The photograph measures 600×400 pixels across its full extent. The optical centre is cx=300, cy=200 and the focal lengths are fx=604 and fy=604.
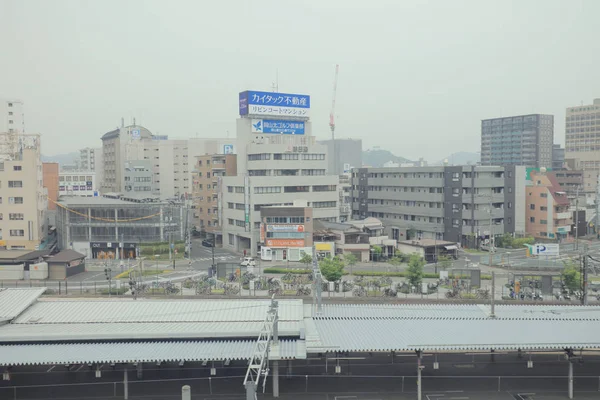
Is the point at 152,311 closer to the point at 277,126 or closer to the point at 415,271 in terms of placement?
the point at 415,271

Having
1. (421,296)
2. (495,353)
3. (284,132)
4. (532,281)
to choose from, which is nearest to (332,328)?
(495,353)

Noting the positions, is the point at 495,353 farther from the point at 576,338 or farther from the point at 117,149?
the point at 117,149

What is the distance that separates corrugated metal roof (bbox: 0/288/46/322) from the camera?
22.1m

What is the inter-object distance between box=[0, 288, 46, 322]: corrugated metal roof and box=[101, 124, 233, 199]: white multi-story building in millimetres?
74521

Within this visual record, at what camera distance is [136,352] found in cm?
1872

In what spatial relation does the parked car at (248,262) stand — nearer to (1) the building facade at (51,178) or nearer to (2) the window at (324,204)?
(2) the window at (324,204)

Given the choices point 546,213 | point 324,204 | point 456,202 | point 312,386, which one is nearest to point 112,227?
point 324,204

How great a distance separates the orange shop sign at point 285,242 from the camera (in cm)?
4862

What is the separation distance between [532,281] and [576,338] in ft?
56.3

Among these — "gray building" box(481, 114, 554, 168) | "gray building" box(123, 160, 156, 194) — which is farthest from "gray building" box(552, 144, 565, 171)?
"gray building" box(123, 160, 156, 194)

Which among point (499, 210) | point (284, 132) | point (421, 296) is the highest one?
point (284, 132)

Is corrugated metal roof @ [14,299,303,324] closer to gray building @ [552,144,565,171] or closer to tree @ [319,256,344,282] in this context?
tree @ [319,256,344,282]

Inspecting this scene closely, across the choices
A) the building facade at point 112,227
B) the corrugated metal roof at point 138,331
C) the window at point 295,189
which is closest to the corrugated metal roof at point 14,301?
Answer: the corrugated metal roof at point 138,331

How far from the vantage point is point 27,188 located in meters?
53.0
